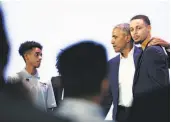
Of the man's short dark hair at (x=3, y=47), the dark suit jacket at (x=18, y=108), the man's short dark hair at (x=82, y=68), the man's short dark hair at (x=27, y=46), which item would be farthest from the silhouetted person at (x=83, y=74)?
the man's short dark hair at (x=3, y=47)

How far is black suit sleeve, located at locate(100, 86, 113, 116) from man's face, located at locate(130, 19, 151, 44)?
0.53m

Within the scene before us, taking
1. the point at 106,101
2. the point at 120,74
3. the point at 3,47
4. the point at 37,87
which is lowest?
the point at 106,101

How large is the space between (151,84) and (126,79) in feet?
0.74

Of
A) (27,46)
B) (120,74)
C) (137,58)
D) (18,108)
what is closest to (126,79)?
(120,74)

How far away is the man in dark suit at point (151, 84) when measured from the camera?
2869 millimetres

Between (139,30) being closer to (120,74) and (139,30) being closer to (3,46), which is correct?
(120,74)

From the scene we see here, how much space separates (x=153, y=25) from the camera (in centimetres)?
292

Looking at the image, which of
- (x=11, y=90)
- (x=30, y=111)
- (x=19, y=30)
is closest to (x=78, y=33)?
(x=19, y=30)

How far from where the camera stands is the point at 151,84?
2.88 meters

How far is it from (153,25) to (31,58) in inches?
44.9

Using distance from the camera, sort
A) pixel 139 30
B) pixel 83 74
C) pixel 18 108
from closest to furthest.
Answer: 1. pixel 18 108
2. pixel 83 74
3. pixel 139 30

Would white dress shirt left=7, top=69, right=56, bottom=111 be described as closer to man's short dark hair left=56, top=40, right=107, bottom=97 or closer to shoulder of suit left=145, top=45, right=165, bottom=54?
man's short dark hair left=56, top=40, right=107, bottom=97

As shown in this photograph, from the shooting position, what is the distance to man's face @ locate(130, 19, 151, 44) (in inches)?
115

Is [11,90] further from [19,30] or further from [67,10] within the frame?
[67,10]
